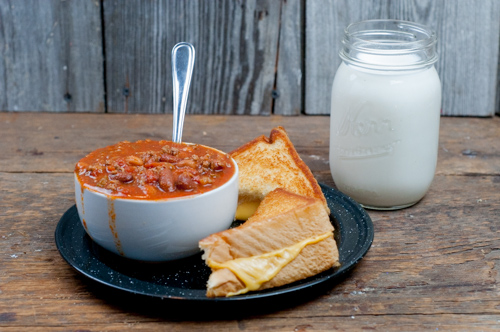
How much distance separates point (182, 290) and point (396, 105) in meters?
0.88

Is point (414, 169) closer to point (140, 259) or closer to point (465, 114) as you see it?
point (140, 259)

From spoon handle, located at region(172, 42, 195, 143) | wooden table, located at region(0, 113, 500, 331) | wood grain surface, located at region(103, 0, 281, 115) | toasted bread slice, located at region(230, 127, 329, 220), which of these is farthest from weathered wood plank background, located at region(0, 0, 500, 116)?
toasted bread slice, located at region(230, 127, 329, 220)

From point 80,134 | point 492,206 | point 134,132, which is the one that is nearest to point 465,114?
point 492,206

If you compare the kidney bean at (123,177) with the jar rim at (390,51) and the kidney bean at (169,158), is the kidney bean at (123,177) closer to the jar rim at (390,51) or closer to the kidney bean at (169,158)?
the kidney bean at (169,158)

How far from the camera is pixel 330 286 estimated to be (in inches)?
58.1

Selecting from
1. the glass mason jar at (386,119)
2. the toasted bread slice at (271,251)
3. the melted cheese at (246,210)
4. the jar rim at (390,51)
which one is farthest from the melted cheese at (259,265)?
the jar rim at (390,51)

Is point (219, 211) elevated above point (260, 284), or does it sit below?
above

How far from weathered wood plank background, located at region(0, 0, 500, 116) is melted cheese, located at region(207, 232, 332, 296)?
1.57m

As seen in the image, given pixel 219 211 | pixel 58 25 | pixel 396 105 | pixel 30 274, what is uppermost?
pixel 58 25

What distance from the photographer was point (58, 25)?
2803 millimetres

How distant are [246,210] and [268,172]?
0.14m

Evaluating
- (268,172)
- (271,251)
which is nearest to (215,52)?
(268,172)

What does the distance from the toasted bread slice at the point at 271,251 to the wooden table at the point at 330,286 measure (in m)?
0.07

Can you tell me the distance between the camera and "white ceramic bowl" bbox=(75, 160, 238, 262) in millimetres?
1421
